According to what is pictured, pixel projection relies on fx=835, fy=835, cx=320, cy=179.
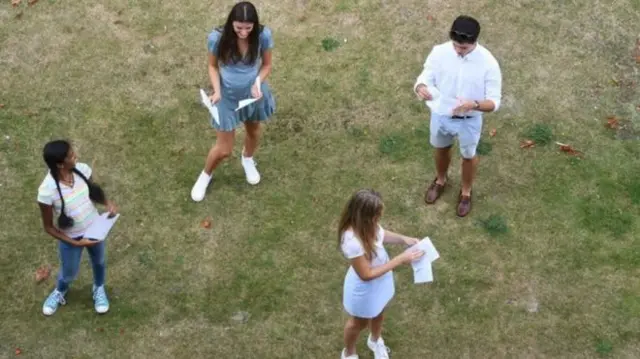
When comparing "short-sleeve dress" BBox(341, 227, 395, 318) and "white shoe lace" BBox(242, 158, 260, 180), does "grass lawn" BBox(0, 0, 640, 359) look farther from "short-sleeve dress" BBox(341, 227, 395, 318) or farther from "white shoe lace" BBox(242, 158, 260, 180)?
"short-sleeve dress" BBox(341, 227, 395, 318)

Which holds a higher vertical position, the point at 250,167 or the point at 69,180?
the point at 69,180

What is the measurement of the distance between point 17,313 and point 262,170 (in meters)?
2.43

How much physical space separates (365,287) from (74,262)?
223cm

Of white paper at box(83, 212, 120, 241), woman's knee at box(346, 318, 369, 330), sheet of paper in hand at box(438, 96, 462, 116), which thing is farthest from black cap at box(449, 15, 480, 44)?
white paper at box(83, 212, 120, 241)

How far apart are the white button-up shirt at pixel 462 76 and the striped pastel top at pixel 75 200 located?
256cm

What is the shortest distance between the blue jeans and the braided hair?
0.31 m

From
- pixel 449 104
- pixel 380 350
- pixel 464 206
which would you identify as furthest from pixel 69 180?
pixel 464 206

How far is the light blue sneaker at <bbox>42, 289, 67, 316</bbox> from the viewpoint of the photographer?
20.9 ft

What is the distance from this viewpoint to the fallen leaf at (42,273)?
663 cm

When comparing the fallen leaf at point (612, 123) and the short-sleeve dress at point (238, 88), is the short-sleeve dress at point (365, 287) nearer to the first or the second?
the short-sleeve dress at point (238, 88)

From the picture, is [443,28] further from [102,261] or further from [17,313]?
[17,313]

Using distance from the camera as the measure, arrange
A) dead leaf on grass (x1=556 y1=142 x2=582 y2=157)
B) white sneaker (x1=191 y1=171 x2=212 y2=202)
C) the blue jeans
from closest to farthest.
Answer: the blue jeans
white sneaker (x1=191 y1=171 x2=212 y2=202)
dead leaf on grass (x1=556 y1=142 x2=582 y2=157)

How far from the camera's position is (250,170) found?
743 centimetres

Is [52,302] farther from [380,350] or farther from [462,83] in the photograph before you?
[462,83]
